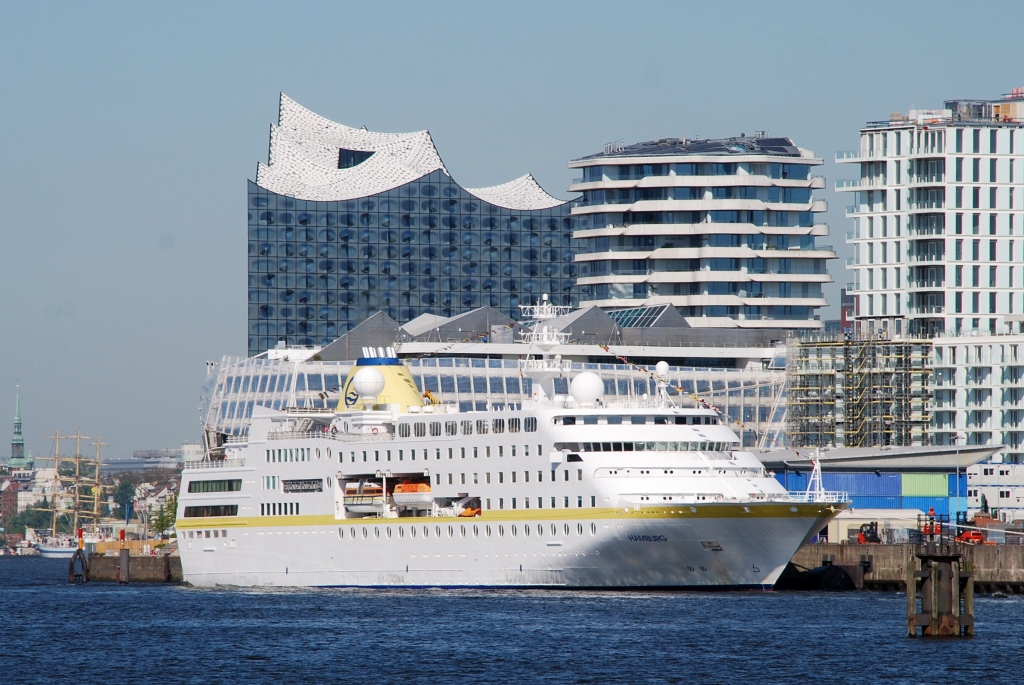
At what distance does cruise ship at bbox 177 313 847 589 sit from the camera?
73875 mm

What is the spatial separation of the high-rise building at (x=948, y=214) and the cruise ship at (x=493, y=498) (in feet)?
118

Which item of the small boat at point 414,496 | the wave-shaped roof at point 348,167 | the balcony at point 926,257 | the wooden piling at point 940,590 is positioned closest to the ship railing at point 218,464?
the small boat at point 414,496

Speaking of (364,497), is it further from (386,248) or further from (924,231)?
(386,248)

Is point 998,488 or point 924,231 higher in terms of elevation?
point 924,231

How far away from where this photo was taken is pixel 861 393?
11450cm

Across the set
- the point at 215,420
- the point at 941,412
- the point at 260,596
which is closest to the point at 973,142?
the point at 941,412

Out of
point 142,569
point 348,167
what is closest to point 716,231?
point 348,167

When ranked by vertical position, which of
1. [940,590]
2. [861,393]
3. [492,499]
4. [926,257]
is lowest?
[940,590]

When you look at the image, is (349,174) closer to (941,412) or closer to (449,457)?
(941,412)

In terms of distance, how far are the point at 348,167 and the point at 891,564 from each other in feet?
327

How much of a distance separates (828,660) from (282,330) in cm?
10755

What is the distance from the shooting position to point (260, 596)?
82312 millimetres

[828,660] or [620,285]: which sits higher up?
[620,285]

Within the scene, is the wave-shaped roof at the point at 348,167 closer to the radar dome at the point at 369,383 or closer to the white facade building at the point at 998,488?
the white facade building at the point at 998,488
